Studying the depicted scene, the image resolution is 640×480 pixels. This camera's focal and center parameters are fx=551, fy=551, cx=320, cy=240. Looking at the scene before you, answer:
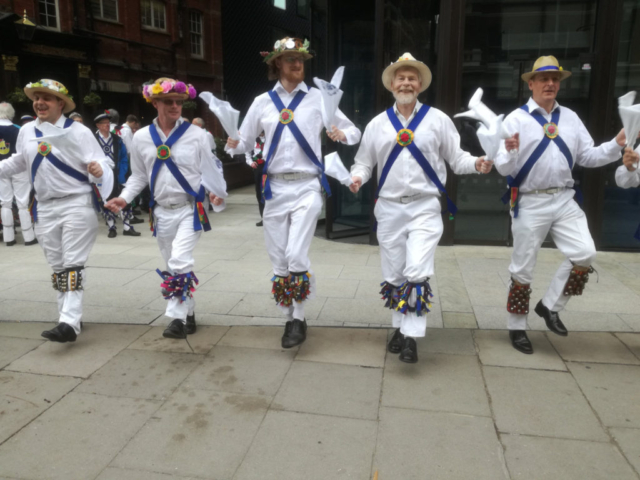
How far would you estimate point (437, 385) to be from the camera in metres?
3.28

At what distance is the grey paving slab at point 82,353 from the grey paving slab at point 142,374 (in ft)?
0.36

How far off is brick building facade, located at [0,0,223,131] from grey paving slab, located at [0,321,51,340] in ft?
28.8

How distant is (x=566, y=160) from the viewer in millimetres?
3656

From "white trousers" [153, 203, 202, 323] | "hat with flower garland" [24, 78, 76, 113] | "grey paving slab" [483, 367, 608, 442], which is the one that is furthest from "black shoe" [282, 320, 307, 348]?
"hat with flower garland" [24, 78, 76, 113]

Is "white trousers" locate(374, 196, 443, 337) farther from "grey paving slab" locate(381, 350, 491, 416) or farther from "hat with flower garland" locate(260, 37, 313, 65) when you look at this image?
"hat with flower garland" locate(260, 37, 313, 65)

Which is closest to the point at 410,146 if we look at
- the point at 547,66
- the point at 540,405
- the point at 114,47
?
the point at 547,66

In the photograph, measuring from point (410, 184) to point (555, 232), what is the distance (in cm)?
109

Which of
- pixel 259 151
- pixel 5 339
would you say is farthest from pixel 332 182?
pixel 5 339

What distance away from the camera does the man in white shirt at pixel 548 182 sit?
3.63 m

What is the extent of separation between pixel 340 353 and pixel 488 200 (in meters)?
4.38

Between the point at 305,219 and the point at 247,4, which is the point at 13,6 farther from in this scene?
the point at 305,219

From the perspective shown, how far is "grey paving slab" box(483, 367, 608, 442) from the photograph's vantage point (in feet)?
9.09

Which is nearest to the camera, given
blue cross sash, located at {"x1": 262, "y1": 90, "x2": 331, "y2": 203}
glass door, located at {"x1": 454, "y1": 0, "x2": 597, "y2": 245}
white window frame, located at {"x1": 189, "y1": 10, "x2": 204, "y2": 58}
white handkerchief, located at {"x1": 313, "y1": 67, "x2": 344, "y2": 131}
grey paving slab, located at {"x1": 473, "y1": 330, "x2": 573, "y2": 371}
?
white handkerchief, located at {"x1": 313, "y1": 67, "x2": 344, "y2": 131}

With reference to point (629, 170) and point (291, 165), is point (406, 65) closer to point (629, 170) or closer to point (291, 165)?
point (291, 165)
